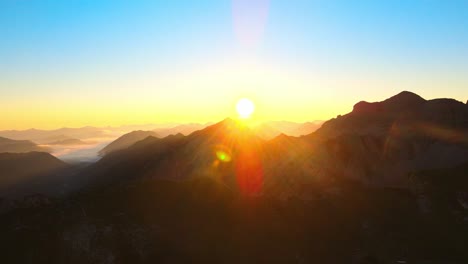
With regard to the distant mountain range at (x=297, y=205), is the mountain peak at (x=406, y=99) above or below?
above

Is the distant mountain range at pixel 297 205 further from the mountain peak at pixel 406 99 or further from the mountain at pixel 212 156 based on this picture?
the mountain at pixel 212 156

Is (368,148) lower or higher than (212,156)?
lower

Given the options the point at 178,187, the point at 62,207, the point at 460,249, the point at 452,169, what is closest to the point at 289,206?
the point at 178,187

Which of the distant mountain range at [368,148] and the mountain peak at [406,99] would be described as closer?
the distant mountain range at [368,148]

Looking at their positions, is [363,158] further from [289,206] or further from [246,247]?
[246,247]

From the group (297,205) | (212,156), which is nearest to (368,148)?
(297,205)

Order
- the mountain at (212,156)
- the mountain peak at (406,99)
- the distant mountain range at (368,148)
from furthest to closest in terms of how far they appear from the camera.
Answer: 1. the mountain peak at (406,99)
2. the mountain at (212,156)
3. the distant mountain range at (368,148)

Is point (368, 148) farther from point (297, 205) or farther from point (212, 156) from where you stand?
point (212, 156)

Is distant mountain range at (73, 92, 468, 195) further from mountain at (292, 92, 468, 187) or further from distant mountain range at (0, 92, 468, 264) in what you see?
distant mountain range at (0, 92, 468, 264)

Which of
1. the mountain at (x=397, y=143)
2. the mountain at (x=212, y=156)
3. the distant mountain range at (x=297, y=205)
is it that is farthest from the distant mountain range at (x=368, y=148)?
the mountain at (x=212, y=156)

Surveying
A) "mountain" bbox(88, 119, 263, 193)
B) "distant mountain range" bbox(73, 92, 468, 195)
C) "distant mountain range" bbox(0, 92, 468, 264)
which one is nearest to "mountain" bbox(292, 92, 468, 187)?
"distant mountain range" bbox(73, 92, 468, 195)

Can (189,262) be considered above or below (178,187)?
below
